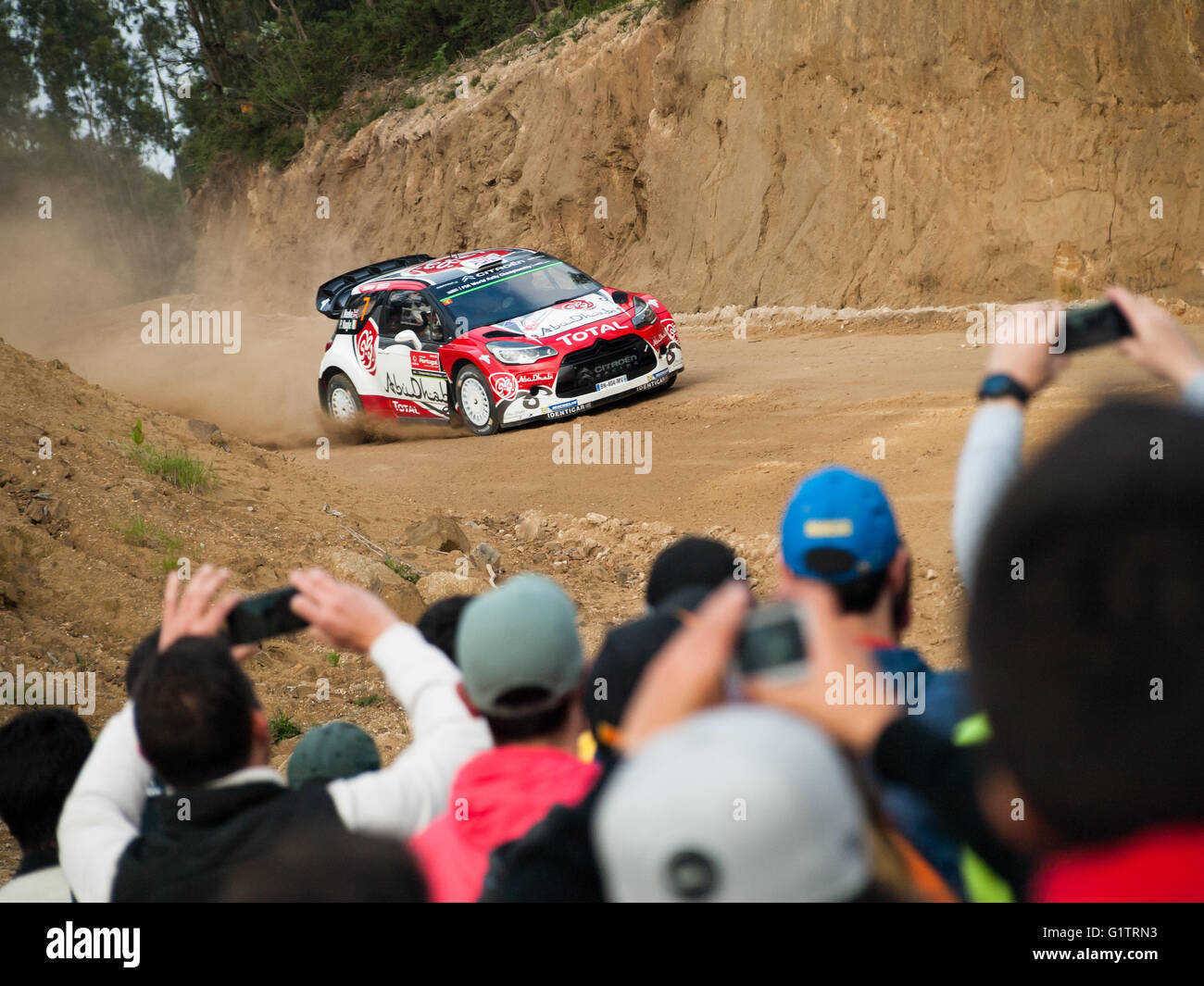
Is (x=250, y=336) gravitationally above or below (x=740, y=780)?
above

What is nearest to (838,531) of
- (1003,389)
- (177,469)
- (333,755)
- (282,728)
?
(1003,389)

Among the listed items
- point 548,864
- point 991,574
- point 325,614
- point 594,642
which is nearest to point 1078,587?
point 991,574

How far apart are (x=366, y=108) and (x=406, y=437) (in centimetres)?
2646

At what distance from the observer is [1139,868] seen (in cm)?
112

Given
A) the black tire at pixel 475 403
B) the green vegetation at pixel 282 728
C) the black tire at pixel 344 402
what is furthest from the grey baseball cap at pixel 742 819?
the black tire at pixel 344 402

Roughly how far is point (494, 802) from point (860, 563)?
0.84m

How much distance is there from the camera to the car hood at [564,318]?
44.2ft

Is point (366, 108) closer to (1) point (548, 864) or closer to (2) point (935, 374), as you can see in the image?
(2) point (935, 374)

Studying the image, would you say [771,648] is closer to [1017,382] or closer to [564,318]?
[1017,382]

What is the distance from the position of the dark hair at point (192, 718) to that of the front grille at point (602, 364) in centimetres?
1077

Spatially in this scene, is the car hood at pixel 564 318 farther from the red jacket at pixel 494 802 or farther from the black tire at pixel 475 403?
the red jacket at pixel 494 802

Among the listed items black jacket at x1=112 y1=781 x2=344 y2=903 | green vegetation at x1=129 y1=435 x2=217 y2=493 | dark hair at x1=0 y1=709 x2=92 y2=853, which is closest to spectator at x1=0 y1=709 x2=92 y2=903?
dark hair at x1=0 y1=709 x2=92 y2=853

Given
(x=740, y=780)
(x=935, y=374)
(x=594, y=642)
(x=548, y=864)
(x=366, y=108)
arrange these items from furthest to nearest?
(x=366, y=108) → (x=935, y=374) → (x=594, y=642) → (x=548, y=864) → (x=740, y=780)

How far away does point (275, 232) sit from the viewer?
134ft
